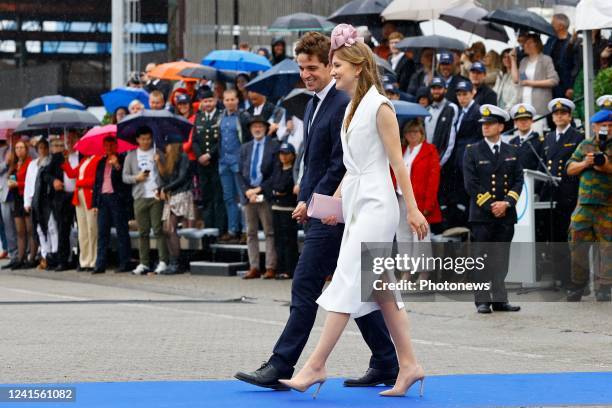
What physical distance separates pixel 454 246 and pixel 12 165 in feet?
31.0

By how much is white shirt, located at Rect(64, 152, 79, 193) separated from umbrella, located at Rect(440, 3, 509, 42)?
6.06 metres

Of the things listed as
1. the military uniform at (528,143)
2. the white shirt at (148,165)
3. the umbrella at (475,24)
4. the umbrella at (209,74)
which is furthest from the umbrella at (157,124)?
the military uniform at (528,143)

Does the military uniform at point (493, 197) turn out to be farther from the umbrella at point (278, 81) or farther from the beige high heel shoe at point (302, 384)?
the beige high heel shoe at point (302, 384)

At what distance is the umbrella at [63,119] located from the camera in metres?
21.4

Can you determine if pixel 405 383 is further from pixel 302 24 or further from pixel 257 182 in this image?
pixel 302 24

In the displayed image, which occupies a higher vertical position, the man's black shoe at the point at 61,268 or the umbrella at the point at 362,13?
the umbrella at the point at 362,13

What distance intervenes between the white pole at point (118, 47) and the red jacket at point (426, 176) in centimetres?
1427

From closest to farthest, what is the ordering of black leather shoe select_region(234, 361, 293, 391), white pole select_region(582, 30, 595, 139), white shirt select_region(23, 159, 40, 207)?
black leather shoe select_region(234, 361, 293, 391) < white pole select_region(582, 30, 595, 139) < white shirt select_region(23, 159, 40, 207)

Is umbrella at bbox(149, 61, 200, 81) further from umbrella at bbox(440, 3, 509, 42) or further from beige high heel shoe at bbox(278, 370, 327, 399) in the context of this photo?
beige high heel shoe at bbox(278, 370, 327, 399)

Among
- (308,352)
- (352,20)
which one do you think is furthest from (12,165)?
(308,352)

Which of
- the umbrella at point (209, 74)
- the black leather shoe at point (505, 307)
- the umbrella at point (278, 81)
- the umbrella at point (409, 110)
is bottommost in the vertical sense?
the black leather shoe at point (505, 307)

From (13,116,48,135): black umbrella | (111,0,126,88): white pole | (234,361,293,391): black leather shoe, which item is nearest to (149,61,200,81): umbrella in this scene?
(13,116,48,135): black umbrella

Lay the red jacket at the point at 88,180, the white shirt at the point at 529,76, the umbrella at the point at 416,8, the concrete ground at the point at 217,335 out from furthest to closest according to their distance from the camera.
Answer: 1. the red jacket at the point at 88,180
2. the umbrella at the point at 416,8
3. the white shirt at the point at 529,76
4. the concrete ground at the point at 217,335

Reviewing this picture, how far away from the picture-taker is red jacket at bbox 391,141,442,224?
632 inches
